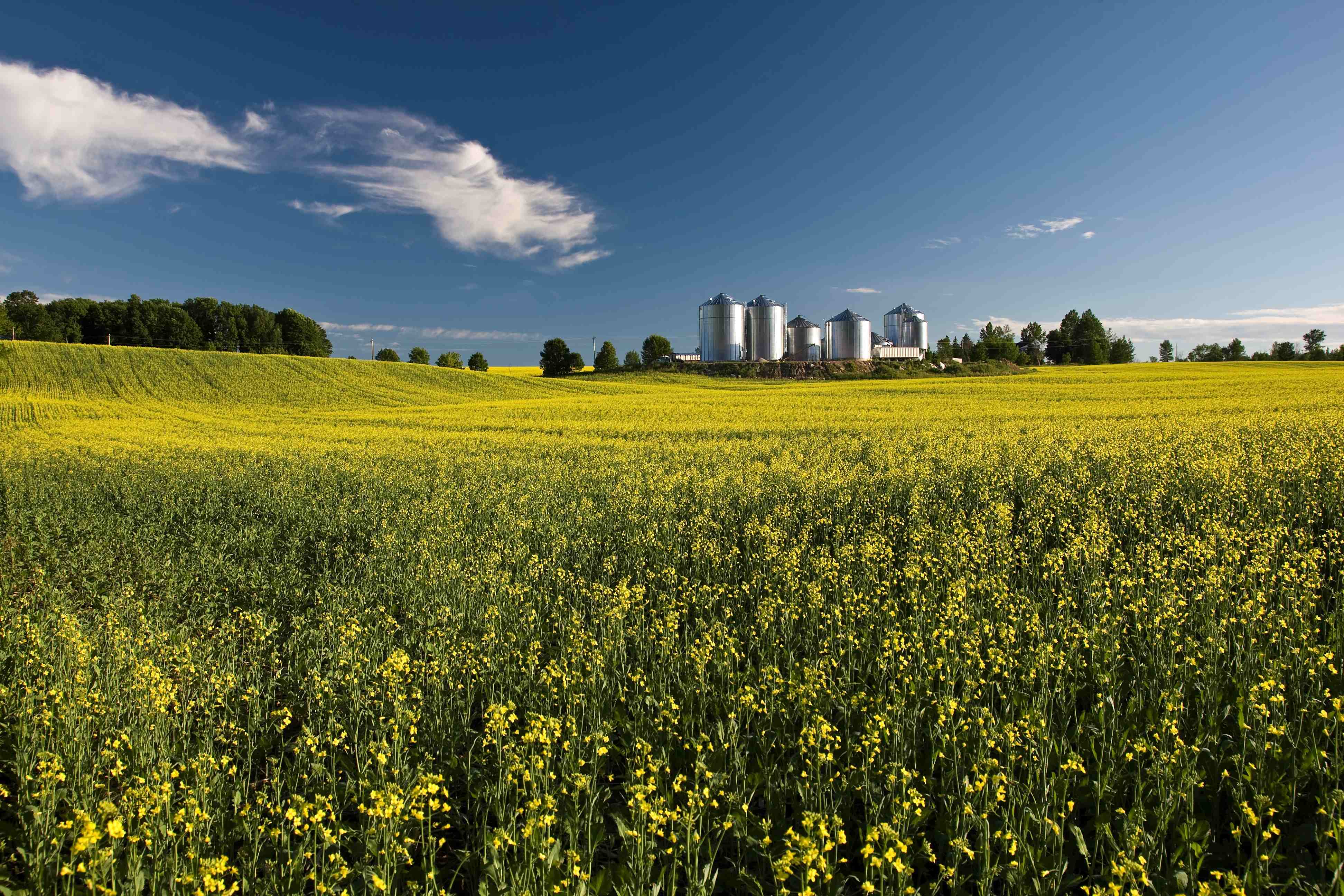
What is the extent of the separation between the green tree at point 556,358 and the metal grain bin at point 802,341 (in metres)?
36.3

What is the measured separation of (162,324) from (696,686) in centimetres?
12973

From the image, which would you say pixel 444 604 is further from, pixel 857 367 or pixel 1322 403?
pixel 857 367

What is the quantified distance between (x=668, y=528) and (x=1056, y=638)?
18.8 feet

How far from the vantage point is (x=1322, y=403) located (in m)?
27.5

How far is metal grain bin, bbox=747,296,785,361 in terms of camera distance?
96875mm

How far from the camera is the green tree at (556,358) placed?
105438mm

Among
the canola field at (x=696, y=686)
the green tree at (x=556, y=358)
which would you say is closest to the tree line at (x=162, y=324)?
the green tree at (x=556, y=358)

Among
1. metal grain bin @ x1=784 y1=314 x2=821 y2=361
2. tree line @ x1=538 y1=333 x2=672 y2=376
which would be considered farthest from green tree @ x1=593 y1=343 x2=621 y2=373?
metal grain bin @ x1=784 y1=314 x2=821 y2=361

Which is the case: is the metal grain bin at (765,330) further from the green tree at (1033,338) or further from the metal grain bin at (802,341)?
the green tree at (1033,338)

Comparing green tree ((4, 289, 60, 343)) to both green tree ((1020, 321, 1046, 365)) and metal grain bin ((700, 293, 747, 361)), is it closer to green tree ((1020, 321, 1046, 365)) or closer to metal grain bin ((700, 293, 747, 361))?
metal grain bin ((700, 293, 747, 361))

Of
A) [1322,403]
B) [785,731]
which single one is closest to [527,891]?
[785,731]

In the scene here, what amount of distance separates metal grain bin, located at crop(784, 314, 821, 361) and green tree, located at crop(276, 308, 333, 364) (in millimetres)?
85437

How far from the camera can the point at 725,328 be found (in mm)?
96312

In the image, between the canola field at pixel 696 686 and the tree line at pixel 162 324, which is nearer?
the canola field at pixel 696 686
